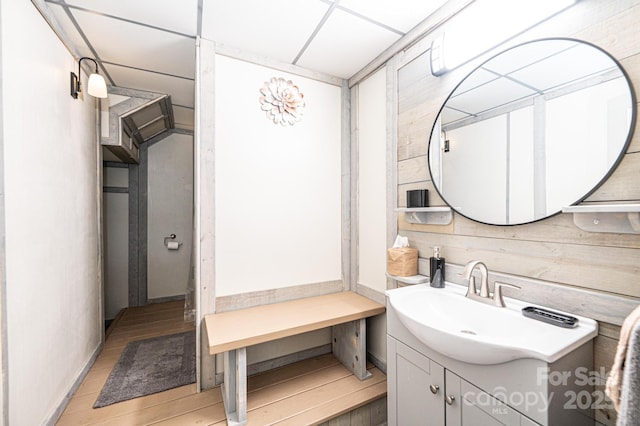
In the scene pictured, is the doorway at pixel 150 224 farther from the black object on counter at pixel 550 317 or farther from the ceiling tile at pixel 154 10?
the black object on counter at pixel 550 317

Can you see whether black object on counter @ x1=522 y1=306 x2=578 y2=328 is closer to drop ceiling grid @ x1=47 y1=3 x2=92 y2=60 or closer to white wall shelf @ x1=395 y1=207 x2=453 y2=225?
white wall shelf @ x1=395 y1=207 x2=453 y2=225

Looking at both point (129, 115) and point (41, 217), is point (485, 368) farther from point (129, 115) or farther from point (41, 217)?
point (129, 115)

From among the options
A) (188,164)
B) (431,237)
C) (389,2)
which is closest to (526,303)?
(431,237)

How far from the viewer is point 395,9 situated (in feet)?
5.26

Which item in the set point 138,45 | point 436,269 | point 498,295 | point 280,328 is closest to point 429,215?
point 436,269

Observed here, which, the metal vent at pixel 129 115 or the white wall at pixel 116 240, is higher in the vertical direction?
the metal vent at pixel 129 115

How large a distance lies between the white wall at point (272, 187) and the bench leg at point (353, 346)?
1.51ft

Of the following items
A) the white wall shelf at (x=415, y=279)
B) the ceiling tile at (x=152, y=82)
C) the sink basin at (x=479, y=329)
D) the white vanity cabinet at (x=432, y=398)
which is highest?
the ceiling tile at (x=152, y=82)

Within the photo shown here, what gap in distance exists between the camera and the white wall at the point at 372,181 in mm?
2092

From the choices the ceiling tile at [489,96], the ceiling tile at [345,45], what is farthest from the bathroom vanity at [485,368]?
the ceiling tile at [345,45]

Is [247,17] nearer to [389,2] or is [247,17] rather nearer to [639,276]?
[389,2]

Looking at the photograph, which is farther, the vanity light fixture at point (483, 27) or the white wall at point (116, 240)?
the white wall at point (116, 240)

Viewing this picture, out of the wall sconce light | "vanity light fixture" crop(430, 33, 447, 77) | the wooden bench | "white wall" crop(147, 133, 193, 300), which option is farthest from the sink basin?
"white wall" crop(147, 133, 193, 300)

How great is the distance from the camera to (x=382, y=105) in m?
2.11
